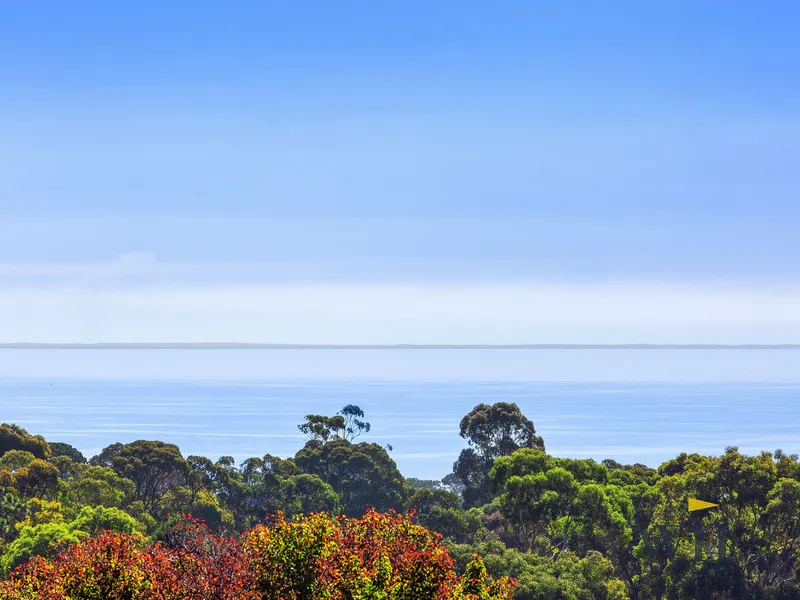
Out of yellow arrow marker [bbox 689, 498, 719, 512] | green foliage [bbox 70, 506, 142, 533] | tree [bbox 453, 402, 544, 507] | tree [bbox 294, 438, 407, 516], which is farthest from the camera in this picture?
tree [bbox 453, 402, 544, 507]

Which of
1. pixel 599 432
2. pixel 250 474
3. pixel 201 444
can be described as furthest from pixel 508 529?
pixel 599 432

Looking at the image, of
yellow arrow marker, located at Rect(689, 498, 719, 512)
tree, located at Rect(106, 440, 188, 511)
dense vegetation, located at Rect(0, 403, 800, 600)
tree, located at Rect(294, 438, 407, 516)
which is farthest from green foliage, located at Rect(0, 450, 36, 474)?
yellow arrow marker, located at Rect(689, 498, 719, 512)

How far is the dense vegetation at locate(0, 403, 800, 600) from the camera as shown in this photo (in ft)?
50.0

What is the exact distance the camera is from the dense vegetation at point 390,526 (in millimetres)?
15242

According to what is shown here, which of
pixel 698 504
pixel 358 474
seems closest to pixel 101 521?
pixel 698 504

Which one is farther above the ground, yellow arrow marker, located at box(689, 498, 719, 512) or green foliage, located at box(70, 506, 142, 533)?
yellow arrow marker, located at box(689, 498, 719, 512)

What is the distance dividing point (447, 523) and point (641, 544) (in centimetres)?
1641

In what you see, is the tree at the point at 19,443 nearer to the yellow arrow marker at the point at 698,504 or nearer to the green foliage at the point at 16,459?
the green foliage at the point at 16,459

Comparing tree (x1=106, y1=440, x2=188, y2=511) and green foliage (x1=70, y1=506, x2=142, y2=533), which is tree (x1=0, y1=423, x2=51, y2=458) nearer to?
tree (x1=106, y1=440, x2=188, y2=511)

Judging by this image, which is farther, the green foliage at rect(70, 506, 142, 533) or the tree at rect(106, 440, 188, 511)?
the tree at rect(106, 440, 188, 511)

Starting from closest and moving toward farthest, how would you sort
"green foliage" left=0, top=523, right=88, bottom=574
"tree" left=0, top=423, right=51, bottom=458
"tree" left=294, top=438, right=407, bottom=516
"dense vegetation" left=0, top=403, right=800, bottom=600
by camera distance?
"dense vegetation" left=0, top=403, right=800, bottom=600 < "green foliage" left=0, top=523, right=88, bottom=574 < "tree" left=0, top=423, right=51, bottom=458 < "tree" left=294, top=438, right=407, bottom=516

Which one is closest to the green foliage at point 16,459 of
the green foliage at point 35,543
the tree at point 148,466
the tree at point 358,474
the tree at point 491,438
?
the tree at point 148,466

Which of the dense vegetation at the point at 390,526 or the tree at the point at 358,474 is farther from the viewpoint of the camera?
the tree at the point at 358,474

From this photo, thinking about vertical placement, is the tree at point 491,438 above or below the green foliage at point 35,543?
above
